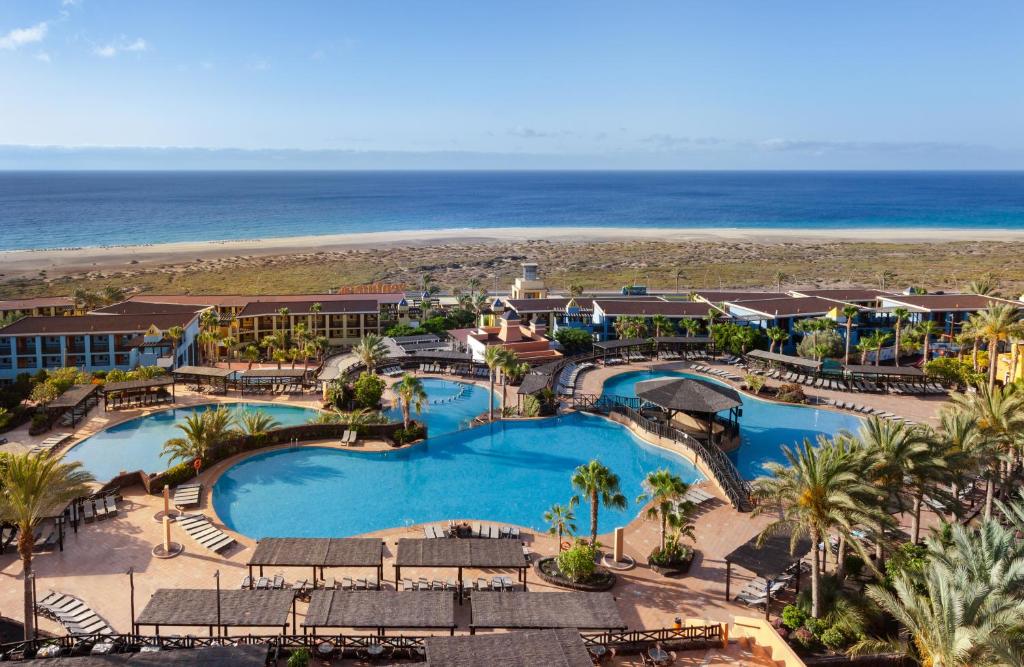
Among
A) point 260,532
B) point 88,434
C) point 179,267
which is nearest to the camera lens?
point 260,532

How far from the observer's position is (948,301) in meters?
62.6

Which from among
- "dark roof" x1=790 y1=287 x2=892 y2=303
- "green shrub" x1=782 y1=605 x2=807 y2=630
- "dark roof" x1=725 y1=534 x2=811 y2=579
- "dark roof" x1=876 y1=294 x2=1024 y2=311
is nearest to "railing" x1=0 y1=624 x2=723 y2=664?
"green shrub" x1=782 y1=605 x2=807 y2=630

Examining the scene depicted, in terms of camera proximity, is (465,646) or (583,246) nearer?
(465,646)

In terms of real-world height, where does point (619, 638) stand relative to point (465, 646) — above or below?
below

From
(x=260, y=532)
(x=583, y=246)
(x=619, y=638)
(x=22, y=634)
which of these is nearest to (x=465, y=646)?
(x=619, y=638)

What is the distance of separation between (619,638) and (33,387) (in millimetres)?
39062

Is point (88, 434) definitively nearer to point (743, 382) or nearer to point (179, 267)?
point (743, 382)

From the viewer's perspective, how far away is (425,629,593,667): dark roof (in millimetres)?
16672

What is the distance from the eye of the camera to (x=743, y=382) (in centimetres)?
5078

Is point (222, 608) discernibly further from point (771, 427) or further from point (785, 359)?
point (785, 359)

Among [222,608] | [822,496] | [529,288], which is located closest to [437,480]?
[222,608]

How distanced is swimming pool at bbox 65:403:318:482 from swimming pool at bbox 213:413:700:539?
16.9 ft

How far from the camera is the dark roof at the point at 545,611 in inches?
766

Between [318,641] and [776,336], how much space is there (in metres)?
44.1
